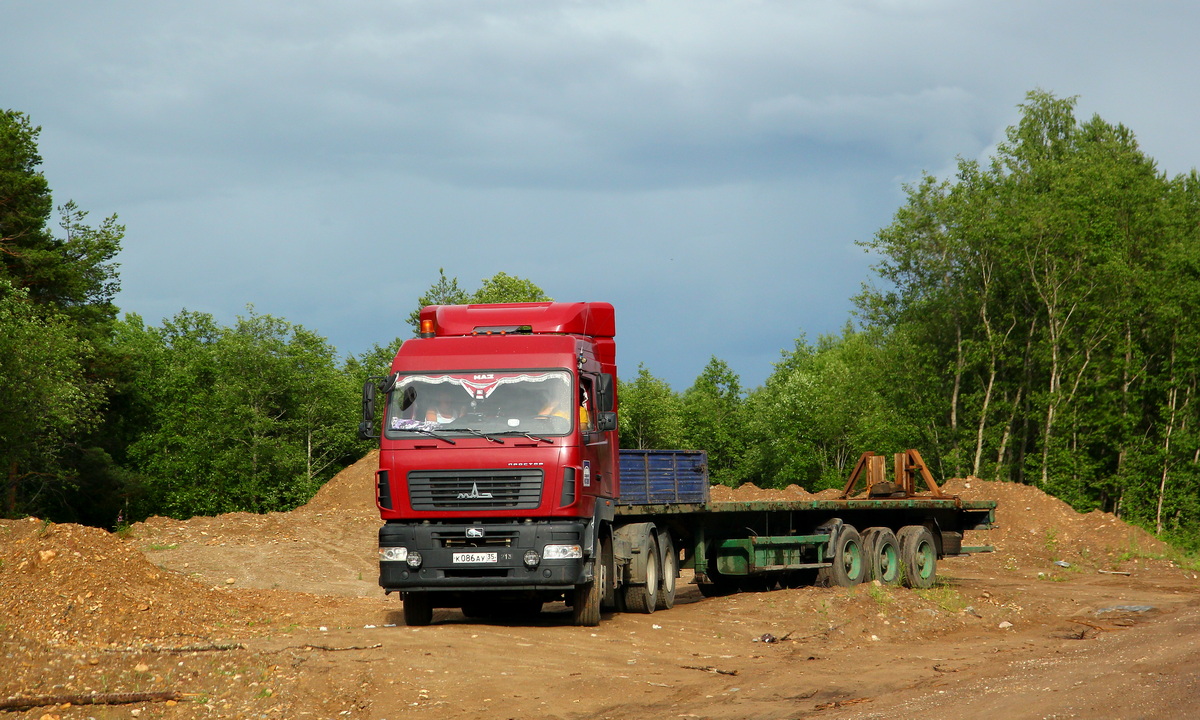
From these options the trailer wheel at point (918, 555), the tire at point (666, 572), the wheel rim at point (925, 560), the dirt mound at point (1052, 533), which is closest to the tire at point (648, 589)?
the tire at point (666, 572)

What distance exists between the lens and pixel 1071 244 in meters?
40.0

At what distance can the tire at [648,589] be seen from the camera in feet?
49.8

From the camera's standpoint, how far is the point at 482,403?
1312 centimetres

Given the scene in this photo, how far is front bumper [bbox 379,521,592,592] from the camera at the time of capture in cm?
1277

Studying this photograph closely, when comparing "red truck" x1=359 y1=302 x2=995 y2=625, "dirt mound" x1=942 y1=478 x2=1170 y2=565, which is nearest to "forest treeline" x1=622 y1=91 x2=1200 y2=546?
"dirt mound" x1=942 y1=478 x2=1170 y2=565

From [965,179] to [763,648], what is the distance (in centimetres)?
4009

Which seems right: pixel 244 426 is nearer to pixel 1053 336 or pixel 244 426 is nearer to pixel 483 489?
pixel 1053 336

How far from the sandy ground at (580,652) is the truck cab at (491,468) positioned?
76 centimetres

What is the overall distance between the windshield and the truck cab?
0.01m

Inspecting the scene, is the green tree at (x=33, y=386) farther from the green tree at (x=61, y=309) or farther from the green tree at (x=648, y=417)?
the green tree at (x=648, y=417)

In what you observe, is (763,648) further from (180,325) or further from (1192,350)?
(180,325)

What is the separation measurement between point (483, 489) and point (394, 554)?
4.33ft

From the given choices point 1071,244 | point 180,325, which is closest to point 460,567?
point 1071,244

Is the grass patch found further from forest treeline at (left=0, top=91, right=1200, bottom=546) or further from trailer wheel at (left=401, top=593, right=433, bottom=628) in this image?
forest treeline at (left=0, top=91, right=1200, bottom=546)
